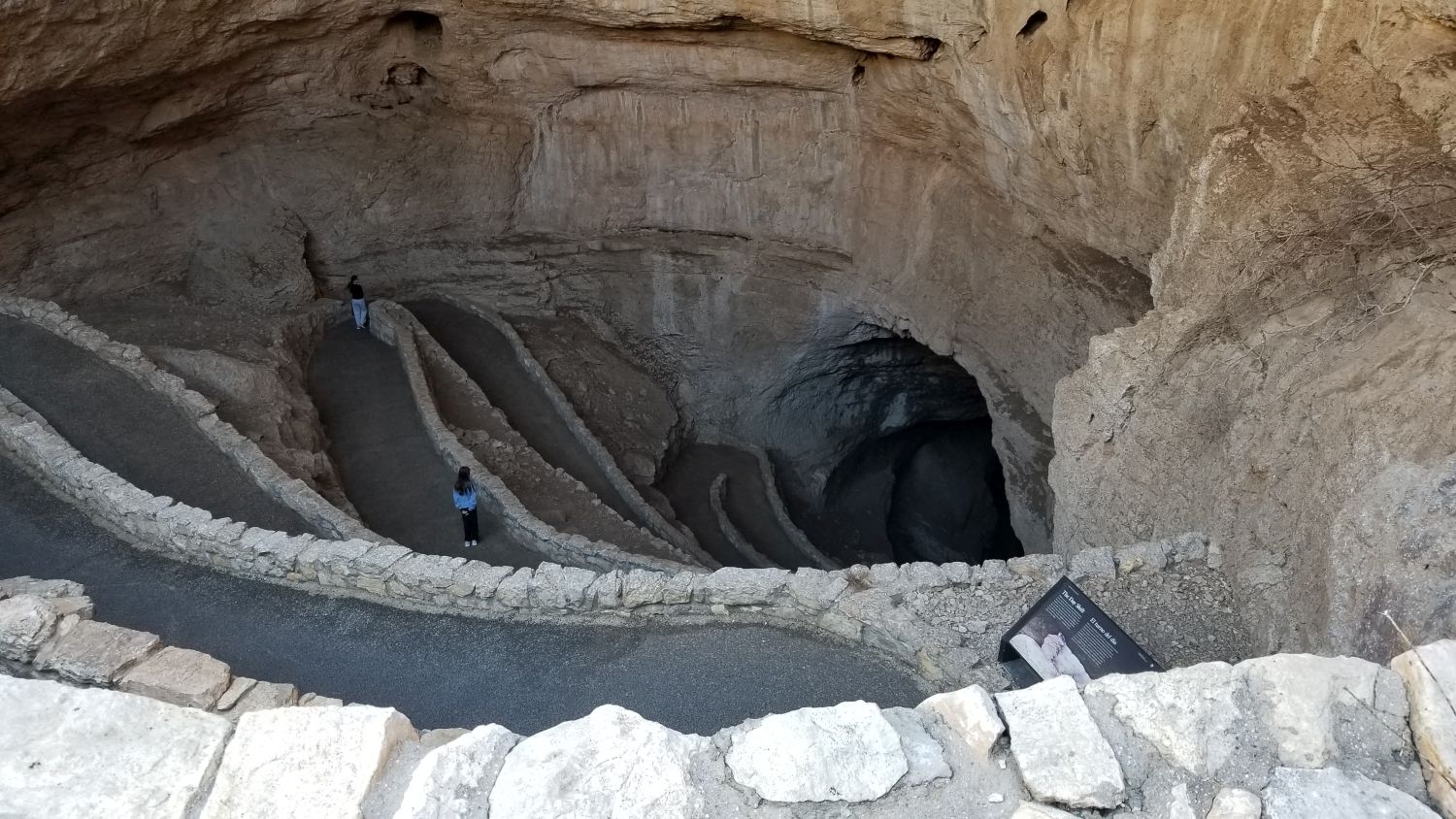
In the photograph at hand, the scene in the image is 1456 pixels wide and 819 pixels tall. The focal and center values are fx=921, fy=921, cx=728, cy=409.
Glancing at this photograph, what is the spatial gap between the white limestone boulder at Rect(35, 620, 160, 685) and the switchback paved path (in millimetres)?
983

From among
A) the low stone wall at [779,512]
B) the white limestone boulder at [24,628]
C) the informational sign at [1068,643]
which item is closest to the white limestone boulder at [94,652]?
the white limestone boulder at [24,628]

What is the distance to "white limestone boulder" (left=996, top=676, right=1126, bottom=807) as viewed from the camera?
3113 mm

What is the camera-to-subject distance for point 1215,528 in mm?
6094

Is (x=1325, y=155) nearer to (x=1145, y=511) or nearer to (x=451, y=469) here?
(x=1145, y=511)

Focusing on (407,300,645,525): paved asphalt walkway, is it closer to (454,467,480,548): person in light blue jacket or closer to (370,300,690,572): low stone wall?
(370,300,690,572): low stone wall

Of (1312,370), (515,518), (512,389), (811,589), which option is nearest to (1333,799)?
(1312,370)

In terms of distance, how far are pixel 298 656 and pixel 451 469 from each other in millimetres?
3948

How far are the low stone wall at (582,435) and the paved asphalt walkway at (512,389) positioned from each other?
0.20 ft

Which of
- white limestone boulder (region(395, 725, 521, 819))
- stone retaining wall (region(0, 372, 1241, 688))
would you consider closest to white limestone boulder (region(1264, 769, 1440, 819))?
stone retaining wall (region(0, 372, 1241, 688))

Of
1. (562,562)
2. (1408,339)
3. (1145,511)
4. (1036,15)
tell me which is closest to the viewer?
(1408,339)

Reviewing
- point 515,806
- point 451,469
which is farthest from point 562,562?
point 515,806

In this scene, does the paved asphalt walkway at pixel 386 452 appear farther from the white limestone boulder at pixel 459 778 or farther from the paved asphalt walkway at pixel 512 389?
the white limestone boulder at pixel 459 778

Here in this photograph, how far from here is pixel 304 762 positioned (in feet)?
10.9

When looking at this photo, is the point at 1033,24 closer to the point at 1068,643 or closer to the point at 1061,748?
the point at 1068,643
